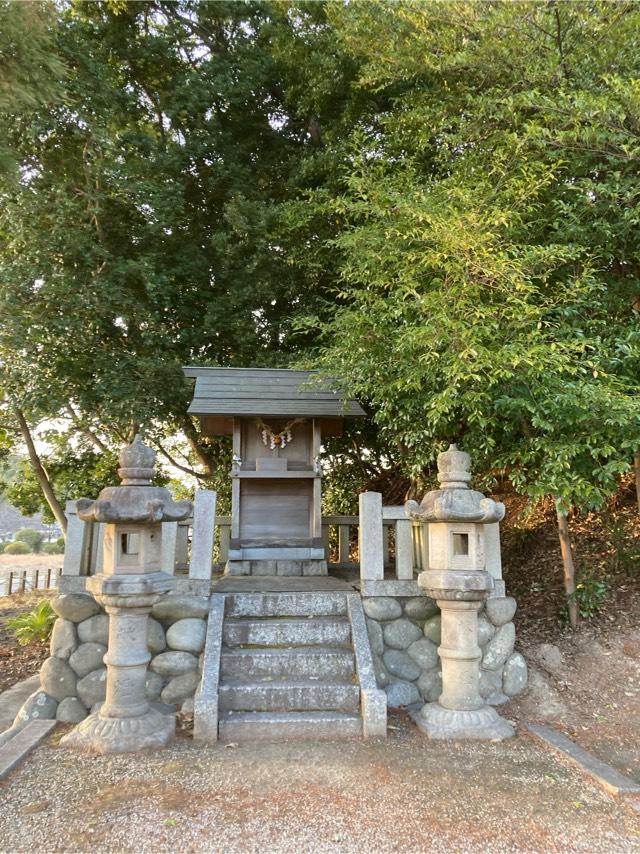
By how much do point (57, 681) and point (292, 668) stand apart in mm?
2005

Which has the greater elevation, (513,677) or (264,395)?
(264,395)

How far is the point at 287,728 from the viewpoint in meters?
3.92

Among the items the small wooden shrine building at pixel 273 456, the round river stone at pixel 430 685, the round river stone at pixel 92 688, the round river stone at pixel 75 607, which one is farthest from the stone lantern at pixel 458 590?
the round river stone at pixel 75 607

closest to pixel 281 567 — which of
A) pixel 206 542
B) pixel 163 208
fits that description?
pixel 206 542

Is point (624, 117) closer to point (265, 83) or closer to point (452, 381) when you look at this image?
point (452, 381)

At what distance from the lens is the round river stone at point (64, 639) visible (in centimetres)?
452

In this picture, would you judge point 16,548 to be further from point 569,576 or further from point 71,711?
point 569,576

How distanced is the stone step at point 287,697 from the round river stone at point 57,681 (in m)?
1.38

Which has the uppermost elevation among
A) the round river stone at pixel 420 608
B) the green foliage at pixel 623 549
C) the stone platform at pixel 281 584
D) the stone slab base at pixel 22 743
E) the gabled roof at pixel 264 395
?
the gabled roof at pixel 264 395

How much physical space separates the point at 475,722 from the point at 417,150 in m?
6.64

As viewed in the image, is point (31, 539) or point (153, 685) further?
point (31, 539)

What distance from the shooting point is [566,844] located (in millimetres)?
2643

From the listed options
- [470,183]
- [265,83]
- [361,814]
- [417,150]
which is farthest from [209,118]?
[361,814]

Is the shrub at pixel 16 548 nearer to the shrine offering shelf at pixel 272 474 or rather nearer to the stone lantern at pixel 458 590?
the shrine offering shelf at pixel 272 474
